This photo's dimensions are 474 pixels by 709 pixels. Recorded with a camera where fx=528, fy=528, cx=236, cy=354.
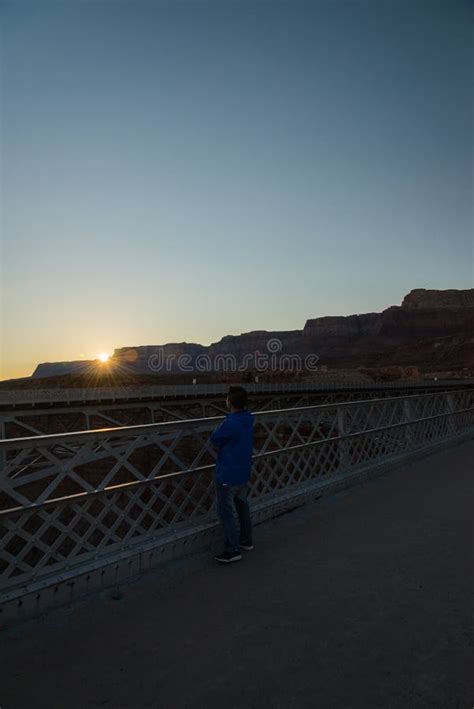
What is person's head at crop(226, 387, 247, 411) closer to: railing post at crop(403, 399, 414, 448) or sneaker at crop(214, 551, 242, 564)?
sneaker at crop(214, 551, 242, 564)

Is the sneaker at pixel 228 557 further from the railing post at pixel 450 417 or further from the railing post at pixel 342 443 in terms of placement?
the railing post at pixel 450 417

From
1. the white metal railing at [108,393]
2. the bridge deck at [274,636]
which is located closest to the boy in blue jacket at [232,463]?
the bridge deck at [274,636]

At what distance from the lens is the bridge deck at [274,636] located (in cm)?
293

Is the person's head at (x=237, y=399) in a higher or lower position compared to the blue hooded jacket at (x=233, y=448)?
higher

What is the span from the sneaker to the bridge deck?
91 mm

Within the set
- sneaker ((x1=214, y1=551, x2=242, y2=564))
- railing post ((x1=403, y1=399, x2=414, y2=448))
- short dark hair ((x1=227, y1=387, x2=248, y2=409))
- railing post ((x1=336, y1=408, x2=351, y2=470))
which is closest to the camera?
sneaker ((x1=214, y1=551, x2=242, y2=564))

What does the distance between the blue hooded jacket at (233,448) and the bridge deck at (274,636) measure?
836mm

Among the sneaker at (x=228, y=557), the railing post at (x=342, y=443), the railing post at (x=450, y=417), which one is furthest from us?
the railing post at (x=450, y=417)

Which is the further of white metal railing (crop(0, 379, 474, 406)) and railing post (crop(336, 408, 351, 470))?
white metal railing (crop(0, 379, 474, 406))

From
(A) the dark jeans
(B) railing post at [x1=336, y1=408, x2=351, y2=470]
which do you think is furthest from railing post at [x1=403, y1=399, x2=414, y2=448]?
(A) the dark jeans

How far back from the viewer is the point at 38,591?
4.06 metres

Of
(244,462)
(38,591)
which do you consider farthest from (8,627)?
(244,462)

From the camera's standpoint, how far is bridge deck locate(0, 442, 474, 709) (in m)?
2.93

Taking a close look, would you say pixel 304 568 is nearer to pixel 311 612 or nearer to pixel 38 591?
pixel 311 612
